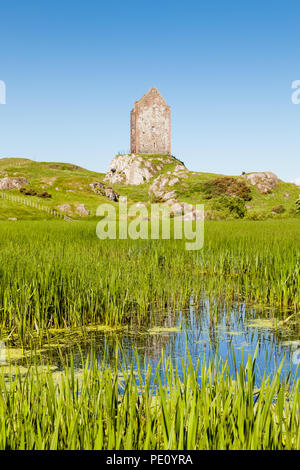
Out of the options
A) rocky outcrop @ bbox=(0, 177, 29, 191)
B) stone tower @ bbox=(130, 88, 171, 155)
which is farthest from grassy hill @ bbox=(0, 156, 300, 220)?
stone tower @ bbox=(130, 88, 171, 155)

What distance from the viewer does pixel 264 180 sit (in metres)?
77.6

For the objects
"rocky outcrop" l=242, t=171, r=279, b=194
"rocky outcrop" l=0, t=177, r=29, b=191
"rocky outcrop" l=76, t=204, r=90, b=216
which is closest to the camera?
"rocky outcrop" l=76, t=204, r=90, b=216

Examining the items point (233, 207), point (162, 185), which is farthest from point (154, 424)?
point (162, 185)

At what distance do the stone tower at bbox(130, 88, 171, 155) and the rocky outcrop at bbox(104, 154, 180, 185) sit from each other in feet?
14.0

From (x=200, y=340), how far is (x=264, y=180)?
7533 cm

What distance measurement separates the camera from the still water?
17.9 feet

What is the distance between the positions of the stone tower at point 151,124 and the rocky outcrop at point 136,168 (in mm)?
4279

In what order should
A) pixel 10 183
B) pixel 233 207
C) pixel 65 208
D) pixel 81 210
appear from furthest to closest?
1. pixel 10 183
2. pixel 65 208
3. pixel 81 210
4. pixel 233 207

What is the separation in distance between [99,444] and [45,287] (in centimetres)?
A: 474

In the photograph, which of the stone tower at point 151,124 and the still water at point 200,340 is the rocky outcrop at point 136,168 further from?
the still water at point 200,340

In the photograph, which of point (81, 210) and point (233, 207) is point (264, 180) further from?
point (81, 210)

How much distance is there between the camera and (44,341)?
6281mm

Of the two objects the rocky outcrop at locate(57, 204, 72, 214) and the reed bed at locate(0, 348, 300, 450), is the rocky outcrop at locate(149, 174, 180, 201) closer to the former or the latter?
the rocky outcrop at locate(57, 204, 72, 214)
